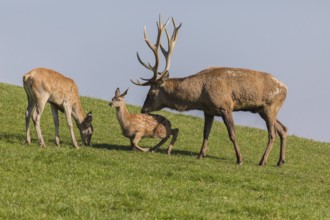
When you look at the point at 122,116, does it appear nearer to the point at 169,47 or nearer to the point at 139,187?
the point at 169,47

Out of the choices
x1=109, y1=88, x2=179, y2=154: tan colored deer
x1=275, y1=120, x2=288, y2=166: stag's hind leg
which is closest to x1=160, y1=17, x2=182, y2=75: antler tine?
x1=109, y1=88, x2=179, y2=154: tan colored deer

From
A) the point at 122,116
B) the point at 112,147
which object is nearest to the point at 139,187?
the point at 122,116

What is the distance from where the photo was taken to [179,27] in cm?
1967

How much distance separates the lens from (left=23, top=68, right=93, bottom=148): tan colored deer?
17.3 m

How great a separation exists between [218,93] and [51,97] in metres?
4.60

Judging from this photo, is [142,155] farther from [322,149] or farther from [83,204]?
[322,149]

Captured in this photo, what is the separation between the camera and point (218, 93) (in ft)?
61.3

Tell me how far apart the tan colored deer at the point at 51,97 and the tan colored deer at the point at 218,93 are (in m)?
2.13

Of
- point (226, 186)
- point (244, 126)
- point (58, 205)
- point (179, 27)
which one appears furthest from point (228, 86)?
point (244, 126)

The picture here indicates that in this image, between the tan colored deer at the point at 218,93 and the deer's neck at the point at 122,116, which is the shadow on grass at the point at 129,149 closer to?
the deer's neck at the point at 122,116

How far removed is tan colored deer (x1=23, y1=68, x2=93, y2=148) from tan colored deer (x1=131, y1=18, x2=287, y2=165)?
213 cm

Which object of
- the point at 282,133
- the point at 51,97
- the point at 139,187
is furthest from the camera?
the point at 282,133

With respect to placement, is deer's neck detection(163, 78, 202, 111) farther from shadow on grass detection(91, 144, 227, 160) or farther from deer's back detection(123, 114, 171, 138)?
shadow on grass detection(91, 144, 227, 160)

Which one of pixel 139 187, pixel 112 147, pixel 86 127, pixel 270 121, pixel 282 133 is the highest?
pixel 270 121
